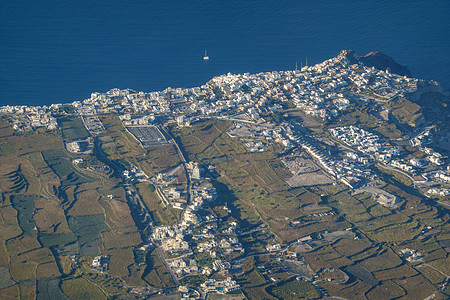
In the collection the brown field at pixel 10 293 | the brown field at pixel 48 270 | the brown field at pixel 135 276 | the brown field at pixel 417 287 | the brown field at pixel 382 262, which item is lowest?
the brown field at pixel 417 287

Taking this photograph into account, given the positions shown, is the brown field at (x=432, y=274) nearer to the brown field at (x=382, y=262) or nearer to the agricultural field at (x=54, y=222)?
the brown field at (x=382, y=262)

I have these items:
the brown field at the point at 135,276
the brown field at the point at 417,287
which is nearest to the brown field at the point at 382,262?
the brown field at the point at 417,287

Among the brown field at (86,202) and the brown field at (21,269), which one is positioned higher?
the brown field at (86,202)

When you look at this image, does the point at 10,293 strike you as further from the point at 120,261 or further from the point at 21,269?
the point at 120,261

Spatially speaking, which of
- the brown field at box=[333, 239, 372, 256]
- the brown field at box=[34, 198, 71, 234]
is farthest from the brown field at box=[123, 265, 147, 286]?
the brown field at box=[333, 239, 372, 256]

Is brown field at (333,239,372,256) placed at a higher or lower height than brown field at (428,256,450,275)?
higher

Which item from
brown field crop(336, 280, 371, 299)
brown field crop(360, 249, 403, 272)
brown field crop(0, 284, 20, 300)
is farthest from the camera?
brown field crop(360, 249, 403, 272)

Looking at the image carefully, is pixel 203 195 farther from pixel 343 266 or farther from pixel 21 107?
pixel 21 107

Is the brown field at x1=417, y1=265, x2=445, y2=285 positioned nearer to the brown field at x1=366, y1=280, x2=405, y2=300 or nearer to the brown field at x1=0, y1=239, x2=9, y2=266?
the brown field at x1=366, y1=280, x2=405, y2=300

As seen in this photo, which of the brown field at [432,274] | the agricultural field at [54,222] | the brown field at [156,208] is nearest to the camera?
the agricultural field at [54,222]

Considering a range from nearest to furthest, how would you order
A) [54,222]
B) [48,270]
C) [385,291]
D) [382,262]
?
[48,270], [385,291], [382,262], [54,222]

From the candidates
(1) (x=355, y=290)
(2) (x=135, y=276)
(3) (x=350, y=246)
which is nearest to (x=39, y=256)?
(2) (x=135, y=276)
